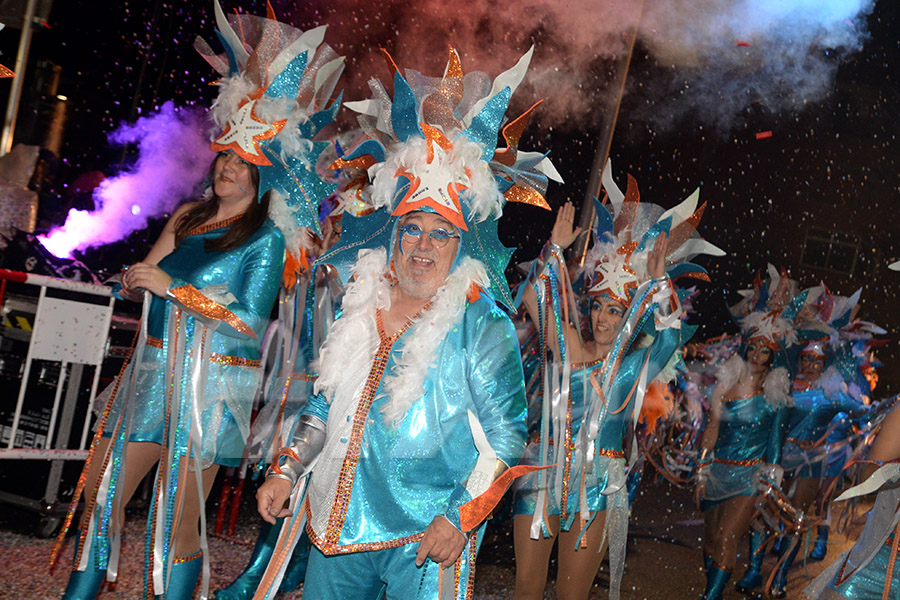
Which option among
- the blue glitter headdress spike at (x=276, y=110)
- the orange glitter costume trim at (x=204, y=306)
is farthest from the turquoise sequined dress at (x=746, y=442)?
the orange glitter costume trim at (x=204, y=306)

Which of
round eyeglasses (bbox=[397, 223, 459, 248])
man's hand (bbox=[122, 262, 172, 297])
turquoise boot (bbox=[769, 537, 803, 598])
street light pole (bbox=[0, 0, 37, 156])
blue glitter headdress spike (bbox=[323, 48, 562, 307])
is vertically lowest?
turquoise boot (bbox=[769, 537, 803, 598])

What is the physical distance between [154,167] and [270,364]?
10.2 ft

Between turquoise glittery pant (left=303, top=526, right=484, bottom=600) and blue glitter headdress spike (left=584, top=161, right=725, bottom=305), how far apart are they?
187cm

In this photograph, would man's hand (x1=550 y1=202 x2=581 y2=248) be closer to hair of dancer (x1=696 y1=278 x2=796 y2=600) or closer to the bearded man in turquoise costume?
the bearded man in turquoise costume

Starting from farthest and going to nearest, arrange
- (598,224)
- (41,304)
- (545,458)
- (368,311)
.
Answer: (41,304)
(598,224)
(545,458)
(368,311)

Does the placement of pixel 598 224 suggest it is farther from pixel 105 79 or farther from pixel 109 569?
pixel 105 79

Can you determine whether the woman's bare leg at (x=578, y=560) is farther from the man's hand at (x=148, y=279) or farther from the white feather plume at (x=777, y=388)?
the white feather plume at (x=777, y=388)

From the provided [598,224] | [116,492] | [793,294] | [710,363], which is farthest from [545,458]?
[710,363]

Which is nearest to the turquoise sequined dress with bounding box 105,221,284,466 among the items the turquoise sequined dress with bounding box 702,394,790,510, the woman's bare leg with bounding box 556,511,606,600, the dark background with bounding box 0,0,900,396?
the woman's bare leg with bounding box 556,511,606,600

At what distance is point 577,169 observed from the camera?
644 cm

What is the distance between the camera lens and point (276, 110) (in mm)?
3170

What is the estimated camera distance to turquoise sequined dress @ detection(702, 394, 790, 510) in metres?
5.50

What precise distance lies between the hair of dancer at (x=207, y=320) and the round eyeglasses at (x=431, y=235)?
89 centimetres

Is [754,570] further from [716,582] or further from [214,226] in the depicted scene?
[214,226]
